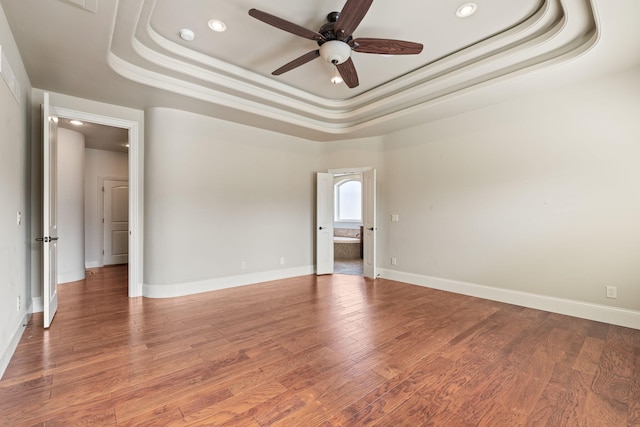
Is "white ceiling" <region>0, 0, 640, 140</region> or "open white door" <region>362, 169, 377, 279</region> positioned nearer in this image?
"white ceiling" <region>0, 0, 640, 140</region>

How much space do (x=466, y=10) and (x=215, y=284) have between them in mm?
4748

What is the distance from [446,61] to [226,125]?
3.38 meters

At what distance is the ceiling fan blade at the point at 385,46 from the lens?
262 cm

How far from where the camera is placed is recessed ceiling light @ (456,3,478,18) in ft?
8.70

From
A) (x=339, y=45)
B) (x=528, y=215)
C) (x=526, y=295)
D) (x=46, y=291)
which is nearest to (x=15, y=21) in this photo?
(x=46, y=291)

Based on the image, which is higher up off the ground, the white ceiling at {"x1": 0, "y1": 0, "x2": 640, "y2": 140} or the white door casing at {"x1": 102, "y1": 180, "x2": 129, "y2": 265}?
the white ceiling at {"x1": 0, "y1": 0, "x2": 640, "y2": 140}

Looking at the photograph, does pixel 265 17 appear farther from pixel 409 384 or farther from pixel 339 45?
pixel 409 384

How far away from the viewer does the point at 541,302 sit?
3783 mm

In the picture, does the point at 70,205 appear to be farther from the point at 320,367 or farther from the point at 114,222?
the point at 320,367

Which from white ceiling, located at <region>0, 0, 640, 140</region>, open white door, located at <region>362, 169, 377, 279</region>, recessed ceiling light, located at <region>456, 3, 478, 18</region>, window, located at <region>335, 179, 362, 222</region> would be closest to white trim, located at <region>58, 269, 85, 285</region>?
white ceiling, located at <region>0, 0, 640, 140</region>

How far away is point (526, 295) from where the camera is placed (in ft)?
12.8

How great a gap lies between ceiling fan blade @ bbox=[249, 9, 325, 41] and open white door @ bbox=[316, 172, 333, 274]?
347 centimetres

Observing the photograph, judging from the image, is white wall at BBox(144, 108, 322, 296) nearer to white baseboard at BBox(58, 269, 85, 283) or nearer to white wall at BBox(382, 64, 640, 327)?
white baseboard at BBox(58, 269, 85, 283)

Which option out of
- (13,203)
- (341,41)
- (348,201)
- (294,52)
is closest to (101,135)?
(13,203)
